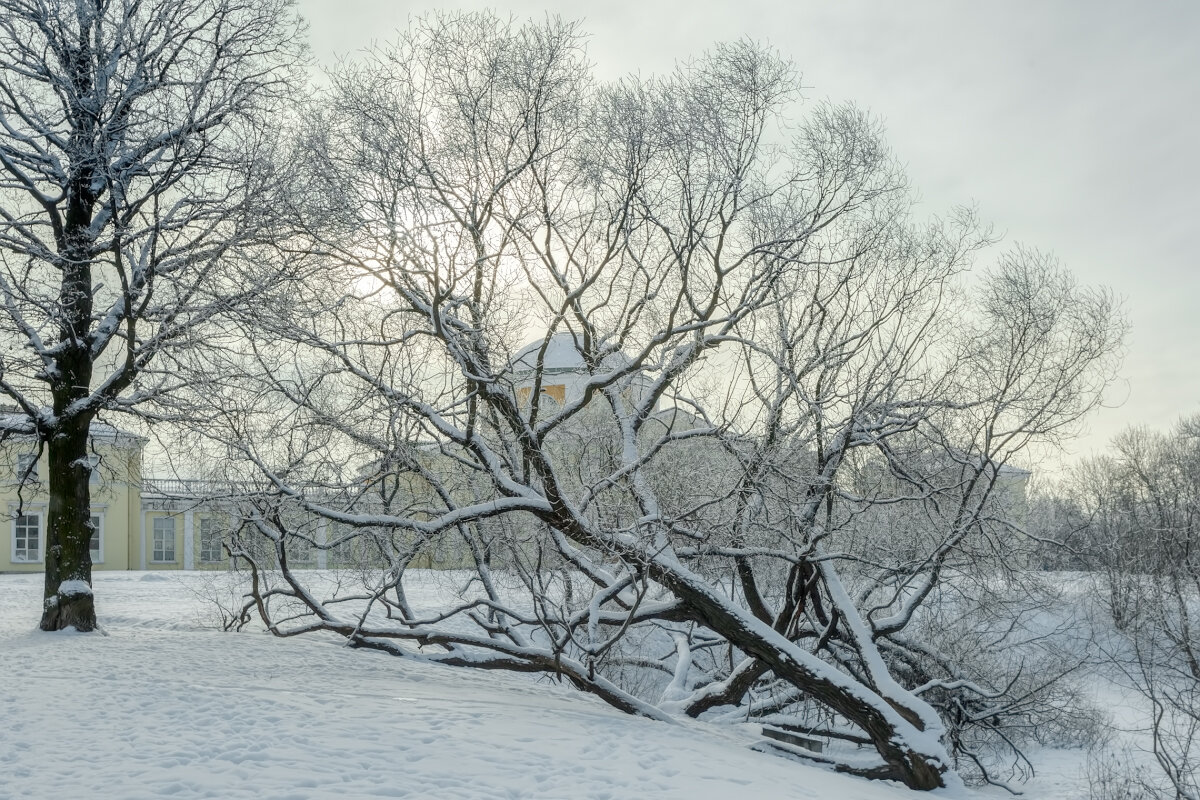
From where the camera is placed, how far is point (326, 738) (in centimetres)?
890

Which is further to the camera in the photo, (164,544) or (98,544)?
(164,544)

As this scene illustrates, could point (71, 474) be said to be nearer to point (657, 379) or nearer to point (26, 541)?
point (657, 379)

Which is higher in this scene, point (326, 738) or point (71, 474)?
point (71, 474)

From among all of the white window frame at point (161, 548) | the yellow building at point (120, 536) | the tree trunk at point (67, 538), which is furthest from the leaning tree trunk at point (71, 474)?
the white window frame at point (161, 548)

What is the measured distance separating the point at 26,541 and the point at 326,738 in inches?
1537

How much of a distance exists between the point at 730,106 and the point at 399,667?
8875 millimetres

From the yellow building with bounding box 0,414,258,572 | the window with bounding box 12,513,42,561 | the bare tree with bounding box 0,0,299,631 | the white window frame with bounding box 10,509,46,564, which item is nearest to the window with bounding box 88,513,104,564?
the yellow building with bounding box 0,414,258,572

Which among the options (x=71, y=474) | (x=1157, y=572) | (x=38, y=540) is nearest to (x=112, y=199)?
(x=71, y=474)

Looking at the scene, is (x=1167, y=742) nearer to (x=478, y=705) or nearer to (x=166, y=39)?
(x=478, y=705)

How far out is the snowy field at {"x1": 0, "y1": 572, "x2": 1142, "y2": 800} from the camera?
302 inches

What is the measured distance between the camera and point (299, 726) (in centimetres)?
927

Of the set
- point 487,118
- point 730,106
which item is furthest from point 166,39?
point 730,106

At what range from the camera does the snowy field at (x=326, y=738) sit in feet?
25.1

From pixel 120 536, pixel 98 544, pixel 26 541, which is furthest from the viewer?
pixel 120 536
